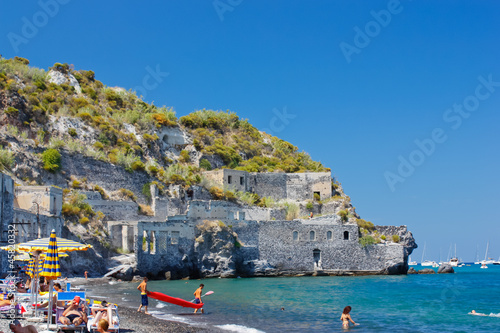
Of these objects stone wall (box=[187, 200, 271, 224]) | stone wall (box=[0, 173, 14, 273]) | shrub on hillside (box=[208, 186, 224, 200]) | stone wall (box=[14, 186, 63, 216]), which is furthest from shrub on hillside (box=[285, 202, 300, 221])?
stone wall (box=[0, 173, 14, 273])

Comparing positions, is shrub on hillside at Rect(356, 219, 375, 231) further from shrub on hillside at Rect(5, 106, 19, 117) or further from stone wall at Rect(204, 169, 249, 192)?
shrub on hillside at Rect(5, 106, 19, 117)

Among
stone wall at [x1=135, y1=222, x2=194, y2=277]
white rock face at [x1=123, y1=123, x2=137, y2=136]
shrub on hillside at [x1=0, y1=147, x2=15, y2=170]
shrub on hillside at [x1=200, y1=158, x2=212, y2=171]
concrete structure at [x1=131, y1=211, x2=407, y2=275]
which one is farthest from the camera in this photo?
shrub on hillside at [x1=200, y1=158, x2=212, y2=171]

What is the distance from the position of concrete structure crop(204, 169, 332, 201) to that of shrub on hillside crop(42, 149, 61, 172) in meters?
15.8

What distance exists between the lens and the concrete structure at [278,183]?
57.5 metres

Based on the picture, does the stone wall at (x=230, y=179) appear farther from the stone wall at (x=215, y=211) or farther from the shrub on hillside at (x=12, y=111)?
the shrub on hillside at (x=12, y=111)

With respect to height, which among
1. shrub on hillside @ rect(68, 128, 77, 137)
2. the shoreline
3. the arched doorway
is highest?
shrub on hillside @ rect(68, 128, 77, 137)

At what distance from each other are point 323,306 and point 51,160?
29.3m

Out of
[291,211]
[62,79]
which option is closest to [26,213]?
[291,211]

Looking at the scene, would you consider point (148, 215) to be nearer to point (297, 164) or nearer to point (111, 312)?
point (297, 164)

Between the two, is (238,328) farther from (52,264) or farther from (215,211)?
(215,211)

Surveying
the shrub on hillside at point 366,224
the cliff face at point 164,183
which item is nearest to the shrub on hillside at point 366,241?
the cliff face at point 164,183

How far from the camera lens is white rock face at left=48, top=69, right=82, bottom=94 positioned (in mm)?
62353

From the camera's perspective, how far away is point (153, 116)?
6438 cm

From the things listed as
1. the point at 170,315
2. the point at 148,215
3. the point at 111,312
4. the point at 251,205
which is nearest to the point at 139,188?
the point at 148,215
